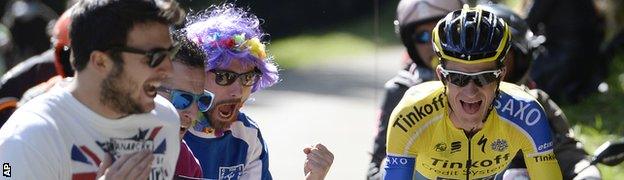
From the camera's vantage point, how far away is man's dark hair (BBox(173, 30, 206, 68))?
4680mm

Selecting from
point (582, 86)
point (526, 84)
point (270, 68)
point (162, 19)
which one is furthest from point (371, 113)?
point (162, 19)

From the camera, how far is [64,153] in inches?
143

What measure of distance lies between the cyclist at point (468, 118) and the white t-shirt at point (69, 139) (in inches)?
48.7

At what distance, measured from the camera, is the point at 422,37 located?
21.4 ft

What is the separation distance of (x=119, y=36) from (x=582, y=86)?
30.8 ft

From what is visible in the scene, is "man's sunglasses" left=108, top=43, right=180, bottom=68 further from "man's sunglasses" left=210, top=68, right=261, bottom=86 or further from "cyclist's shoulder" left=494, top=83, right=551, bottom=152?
"cyclist's shoulder" left=494, top=83, right=551, bottom=152

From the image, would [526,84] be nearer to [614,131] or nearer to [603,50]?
[614,131]

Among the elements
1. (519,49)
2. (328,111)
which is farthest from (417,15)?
(328,111)

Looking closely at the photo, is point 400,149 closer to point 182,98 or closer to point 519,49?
point 182,98

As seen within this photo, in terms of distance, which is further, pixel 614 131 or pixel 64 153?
pixel 614 131

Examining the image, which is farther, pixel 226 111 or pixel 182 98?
pixel 226 111

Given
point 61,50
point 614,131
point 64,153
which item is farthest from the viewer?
point 614,131

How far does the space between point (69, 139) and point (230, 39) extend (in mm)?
1415

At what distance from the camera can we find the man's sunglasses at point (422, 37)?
21.4ft
